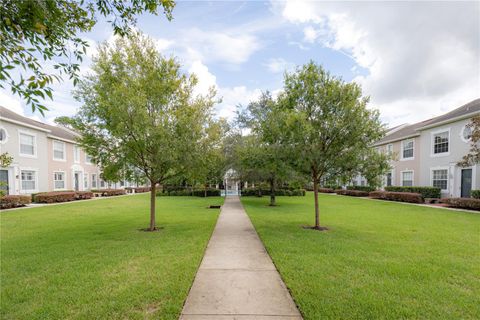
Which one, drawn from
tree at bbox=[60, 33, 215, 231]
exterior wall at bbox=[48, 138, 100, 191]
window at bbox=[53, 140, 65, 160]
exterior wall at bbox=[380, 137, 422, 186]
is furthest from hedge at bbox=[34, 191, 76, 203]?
exterior wall at bbox=[380, 137, 422, 186]

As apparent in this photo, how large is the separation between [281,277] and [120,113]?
20.7 ft

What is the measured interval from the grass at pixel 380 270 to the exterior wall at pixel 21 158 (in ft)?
64.1

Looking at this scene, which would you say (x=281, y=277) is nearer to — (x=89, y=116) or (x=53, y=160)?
(x=89, y=116)

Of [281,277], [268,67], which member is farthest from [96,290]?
[268,67]

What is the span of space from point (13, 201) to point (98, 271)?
16502 mm

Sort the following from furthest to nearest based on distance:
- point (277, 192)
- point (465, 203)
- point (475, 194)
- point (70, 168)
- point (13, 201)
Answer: point (277, 192) < point (70, 168) < point (13, 201) < point (475, 194) < point (465, 203)

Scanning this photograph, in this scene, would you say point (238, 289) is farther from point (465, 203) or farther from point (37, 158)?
point (37, 158)

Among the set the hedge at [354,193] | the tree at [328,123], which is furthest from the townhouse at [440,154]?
the tree at [328,123]

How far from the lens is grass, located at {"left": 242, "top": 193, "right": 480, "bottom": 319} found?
340cm

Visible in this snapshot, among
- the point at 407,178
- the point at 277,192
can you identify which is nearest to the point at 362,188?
the point at 407,178

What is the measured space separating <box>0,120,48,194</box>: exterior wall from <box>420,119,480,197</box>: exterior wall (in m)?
30.6

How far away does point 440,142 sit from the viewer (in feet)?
60.7

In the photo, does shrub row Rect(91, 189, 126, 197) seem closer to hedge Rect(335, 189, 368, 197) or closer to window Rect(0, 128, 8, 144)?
window Rect(0, 128, 8, 144)

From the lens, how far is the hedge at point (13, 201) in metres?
15.3
